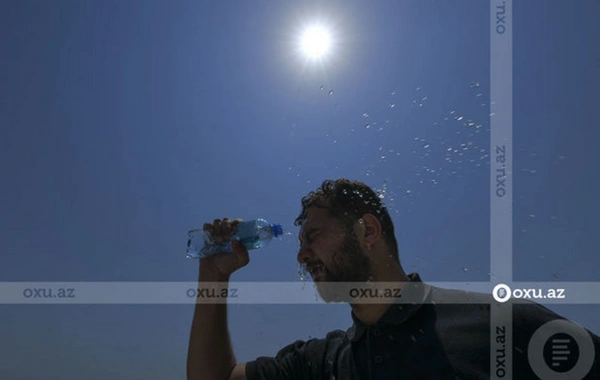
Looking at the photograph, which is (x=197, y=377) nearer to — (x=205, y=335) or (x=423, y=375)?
(x=205, y=335)

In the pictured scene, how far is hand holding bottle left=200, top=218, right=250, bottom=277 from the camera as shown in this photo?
11.9 ft

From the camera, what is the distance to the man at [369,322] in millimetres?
2701

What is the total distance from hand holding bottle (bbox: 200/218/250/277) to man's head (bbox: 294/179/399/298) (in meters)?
0.44

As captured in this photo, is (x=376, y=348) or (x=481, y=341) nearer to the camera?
(x=481, y=341)

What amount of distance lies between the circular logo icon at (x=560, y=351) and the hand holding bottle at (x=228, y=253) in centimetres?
191

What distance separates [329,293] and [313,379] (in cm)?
60

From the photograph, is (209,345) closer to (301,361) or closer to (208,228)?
(301,361)

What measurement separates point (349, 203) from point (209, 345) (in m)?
1.36

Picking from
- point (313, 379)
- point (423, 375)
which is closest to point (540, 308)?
point (423, 375)

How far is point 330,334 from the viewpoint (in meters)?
3.60

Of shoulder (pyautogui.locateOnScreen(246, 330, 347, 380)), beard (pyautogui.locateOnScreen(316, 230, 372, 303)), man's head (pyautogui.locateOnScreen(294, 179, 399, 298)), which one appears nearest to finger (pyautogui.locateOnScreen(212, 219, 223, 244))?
man's head (pyautogui.locateOnScreen(294, 179, 399, 298))

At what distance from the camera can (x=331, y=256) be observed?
337cm

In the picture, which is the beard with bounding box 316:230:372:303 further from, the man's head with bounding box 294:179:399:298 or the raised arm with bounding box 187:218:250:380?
the raised arm with bounding box 187:218:250:380

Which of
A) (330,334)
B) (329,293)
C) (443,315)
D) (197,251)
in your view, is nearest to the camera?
(443,315)
